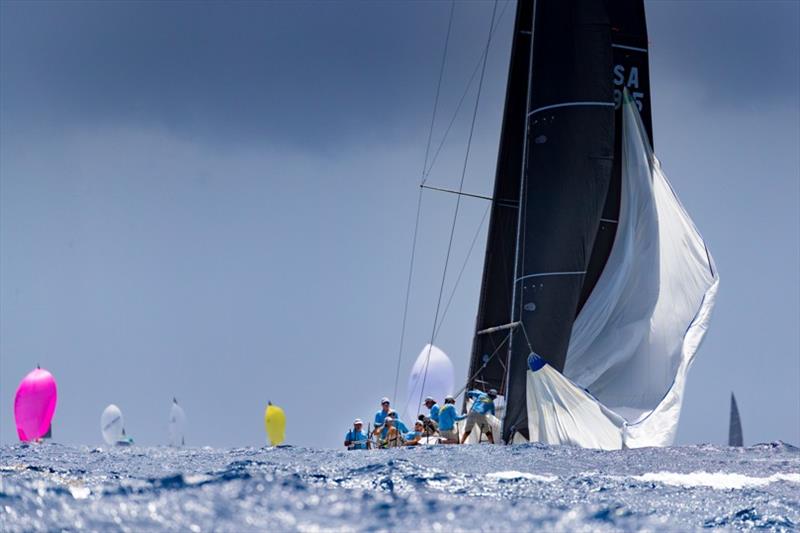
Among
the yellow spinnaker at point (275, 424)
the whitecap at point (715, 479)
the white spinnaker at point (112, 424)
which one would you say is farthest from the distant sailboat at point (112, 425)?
the whitecap at point (715, 479)

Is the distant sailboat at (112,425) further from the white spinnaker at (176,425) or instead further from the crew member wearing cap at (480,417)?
the crew member wearing cap at (480,417)

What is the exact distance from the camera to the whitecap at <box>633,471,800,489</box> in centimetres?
1370

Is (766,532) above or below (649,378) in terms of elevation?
below

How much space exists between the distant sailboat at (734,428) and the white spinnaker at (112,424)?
124 feet

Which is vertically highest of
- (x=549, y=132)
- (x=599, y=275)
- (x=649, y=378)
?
(x=549, y=132)

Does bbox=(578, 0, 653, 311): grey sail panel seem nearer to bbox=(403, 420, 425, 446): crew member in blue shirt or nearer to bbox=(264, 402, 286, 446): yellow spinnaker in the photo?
bbox=(403, 420, 425, 446): crew member in blue shirt

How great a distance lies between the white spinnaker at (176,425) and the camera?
5994 centimetres

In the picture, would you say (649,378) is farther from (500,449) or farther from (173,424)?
(173,424)

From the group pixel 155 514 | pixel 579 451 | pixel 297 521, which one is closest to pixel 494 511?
pixel 297 521

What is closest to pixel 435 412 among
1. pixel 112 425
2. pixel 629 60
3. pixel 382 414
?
pixel 382 414

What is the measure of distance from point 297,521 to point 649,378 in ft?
40.7

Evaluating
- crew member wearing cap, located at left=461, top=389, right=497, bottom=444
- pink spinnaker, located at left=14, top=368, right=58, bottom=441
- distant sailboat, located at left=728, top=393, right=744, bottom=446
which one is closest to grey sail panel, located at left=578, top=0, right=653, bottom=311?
crew member wearing cap, located at left=461, top=389, right=497, bottom=444

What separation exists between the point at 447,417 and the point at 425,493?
696 centimetres

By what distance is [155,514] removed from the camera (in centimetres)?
771
